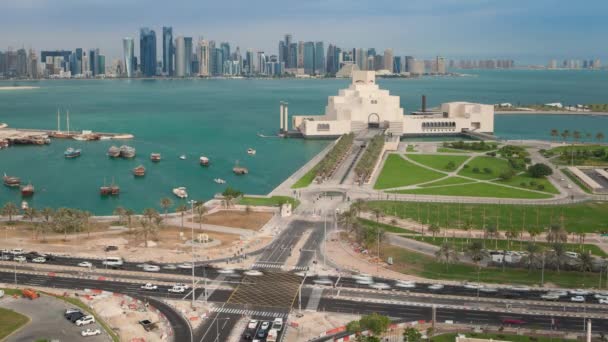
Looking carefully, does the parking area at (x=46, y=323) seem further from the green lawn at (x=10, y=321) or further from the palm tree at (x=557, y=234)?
the palm tree at (x=557, y=234)

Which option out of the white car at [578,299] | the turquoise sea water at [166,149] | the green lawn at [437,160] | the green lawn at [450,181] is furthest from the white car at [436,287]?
the green lawn at [437,160]

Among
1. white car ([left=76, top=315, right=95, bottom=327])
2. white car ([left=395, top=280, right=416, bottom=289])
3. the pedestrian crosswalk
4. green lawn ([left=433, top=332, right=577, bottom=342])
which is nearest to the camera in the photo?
green lawn ([left=433, top=332, right=577, bottom=342])

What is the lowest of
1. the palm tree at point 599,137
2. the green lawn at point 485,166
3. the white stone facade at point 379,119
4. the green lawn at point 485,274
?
the green lawn at point 485,274

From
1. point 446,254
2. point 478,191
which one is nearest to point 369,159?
point 478,191

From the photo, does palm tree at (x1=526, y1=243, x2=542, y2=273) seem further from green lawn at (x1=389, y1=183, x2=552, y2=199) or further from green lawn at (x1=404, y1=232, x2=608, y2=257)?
green lawn at (x1=389, y1=183, x2=552, y2=199)

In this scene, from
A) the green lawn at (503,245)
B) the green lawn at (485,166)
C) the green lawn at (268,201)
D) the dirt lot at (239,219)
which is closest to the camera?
the green lawn at (503,245)

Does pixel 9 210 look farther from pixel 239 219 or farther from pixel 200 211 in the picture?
pixel 239 219

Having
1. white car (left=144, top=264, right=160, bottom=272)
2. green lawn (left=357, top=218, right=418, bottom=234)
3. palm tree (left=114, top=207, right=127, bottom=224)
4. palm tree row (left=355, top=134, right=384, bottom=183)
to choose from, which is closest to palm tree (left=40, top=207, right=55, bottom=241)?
palm tree (left=114, top=207, right=127, bottom=224)
